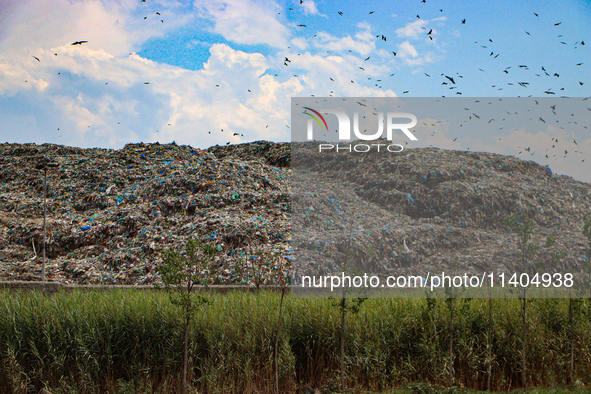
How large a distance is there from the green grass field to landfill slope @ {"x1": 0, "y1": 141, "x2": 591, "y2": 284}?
2550 mm

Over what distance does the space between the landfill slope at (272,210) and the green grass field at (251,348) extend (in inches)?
100

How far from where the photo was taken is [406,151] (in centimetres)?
1616

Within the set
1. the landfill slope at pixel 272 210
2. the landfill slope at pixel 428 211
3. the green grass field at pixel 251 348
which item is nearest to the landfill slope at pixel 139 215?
the landfill slope at pixel 272 210

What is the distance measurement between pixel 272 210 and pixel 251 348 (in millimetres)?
6938

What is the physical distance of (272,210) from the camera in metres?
11.3

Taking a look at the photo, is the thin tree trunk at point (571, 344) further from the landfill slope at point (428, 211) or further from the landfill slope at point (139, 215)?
the landfill slope at point (139, 215)

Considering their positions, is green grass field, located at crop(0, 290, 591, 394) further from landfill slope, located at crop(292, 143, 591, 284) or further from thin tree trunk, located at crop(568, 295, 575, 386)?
landfill slope, located at crop(292, 143, 591, 284)

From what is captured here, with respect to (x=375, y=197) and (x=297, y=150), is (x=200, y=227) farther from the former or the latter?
(x=297, y=150)

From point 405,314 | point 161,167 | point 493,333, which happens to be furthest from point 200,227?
point 493,333

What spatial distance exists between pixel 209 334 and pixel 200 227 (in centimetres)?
576

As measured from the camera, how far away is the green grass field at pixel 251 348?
4379 mm

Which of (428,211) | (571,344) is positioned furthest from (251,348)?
(428,211)

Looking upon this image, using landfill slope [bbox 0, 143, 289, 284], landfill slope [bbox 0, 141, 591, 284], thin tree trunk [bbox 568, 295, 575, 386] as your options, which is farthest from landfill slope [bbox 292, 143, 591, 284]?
thin tree trunk [bbox 568, 295, 575, 386]

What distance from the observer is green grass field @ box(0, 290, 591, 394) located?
14.4 feet
